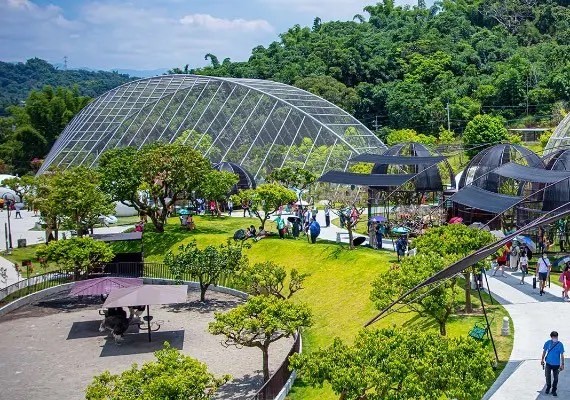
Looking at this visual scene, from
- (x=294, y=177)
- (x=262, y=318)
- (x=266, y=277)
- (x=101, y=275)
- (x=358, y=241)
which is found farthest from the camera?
(x=294, y=177)

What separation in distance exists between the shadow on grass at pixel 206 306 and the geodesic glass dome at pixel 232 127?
20812 millimetres

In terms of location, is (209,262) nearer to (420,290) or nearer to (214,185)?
(214,185)

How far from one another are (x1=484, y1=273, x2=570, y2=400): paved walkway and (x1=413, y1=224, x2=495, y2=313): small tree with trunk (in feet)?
6.05

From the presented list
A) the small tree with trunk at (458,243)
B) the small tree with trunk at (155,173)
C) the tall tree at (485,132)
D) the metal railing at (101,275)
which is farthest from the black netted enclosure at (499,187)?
the tall tree at (485,132)

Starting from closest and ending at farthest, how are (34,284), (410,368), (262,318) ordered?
(410,368) < (262,318) < (34,284)

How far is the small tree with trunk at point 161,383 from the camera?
12594mm

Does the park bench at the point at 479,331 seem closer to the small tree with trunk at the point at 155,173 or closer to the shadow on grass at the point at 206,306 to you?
the shadow on grass at the point at 206,306

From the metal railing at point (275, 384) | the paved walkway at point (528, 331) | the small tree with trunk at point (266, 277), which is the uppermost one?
the small tree with trunk at point (266, 277)

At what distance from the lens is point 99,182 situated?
39094mm

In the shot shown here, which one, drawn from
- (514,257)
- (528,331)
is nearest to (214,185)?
(514,257)

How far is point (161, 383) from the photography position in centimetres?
1259

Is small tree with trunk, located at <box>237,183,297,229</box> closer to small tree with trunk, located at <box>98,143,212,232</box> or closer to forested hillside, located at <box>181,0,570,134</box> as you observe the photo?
small tree with trunk, located at <box>98,143,212,232</box>

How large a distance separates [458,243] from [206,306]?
41.2 feet

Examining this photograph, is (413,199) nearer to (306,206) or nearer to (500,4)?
(306,206)
